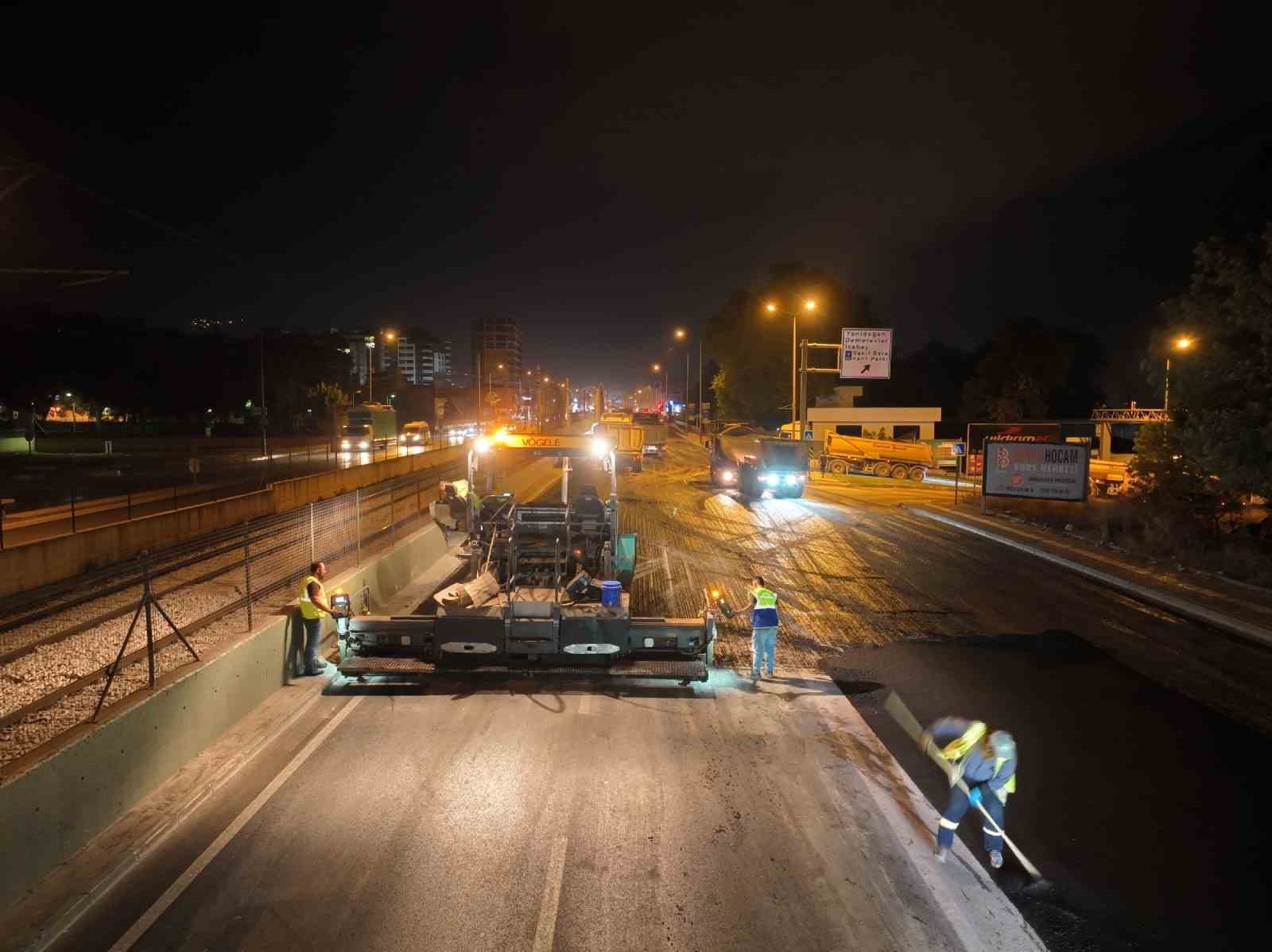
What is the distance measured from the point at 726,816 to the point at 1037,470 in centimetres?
2234

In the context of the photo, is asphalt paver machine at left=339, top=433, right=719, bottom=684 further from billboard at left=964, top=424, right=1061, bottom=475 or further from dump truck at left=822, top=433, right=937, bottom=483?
dump truck at left=822, top=433, right=937, bottom=483

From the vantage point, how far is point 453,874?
5.69 m

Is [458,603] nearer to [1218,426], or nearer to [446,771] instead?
[446,771]

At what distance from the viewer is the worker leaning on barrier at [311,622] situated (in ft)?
31.3

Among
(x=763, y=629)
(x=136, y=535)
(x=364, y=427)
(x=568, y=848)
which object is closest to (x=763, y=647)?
(x=763, y=629)

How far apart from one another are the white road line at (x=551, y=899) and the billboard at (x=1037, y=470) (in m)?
22.9

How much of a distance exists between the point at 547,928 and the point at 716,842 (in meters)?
1.61

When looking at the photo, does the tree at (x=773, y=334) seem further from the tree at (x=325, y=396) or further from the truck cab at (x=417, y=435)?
the tree at (x=325, y=396)

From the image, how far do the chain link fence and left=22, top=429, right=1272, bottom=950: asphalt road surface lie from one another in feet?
6.90

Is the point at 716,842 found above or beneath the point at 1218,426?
beneath

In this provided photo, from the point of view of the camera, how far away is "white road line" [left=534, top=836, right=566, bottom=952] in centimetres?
501

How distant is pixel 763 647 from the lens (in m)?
10.3

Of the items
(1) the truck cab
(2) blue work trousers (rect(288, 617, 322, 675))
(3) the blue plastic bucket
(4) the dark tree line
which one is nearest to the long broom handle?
(3) the blue plastic bucket

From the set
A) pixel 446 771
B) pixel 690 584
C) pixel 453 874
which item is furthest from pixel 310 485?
pixel 453 874
